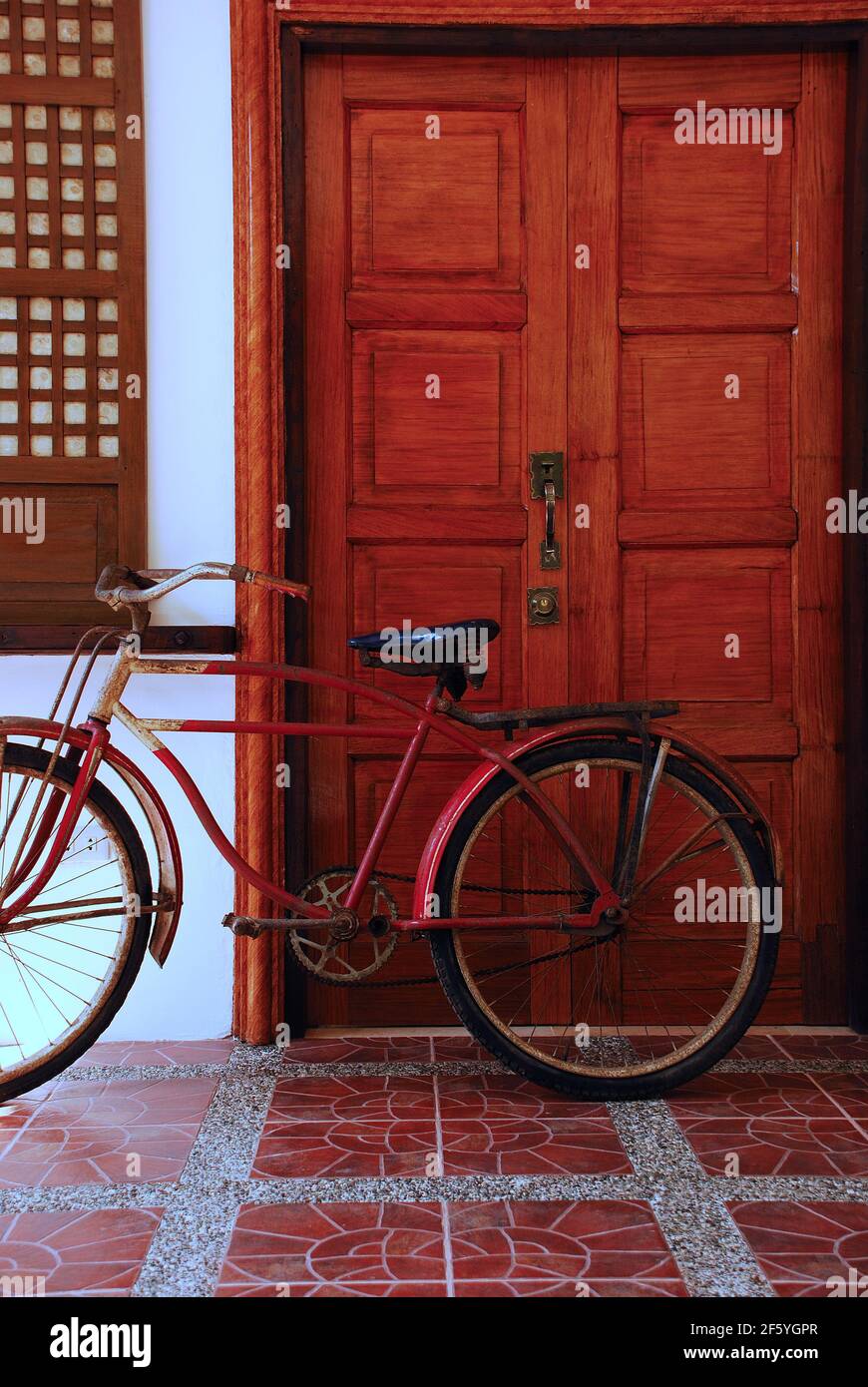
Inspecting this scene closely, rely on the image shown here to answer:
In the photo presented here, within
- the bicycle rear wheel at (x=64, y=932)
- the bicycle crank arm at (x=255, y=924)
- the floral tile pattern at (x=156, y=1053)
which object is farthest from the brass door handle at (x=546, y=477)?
the floral tile pattern at (x=156, y=1053)

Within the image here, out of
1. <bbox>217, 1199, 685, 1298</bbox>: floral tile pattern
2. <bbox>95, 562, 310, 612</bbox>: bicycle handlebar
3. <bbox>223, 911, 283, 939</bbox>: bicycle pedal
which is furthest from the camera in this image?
<bbox>223, 911, 283, 939</bbox>: bicycle pedal

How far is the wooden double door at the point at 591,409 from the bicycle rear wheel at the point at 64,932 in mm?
497

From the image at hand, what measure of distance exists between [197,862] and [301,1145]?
77 cm

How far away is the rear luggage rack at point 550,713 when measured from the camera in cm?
231

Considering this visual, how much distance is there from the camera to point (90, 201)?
8.47 feet

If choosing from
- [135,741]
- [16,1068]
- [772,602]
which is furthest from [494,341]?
[16,1068]

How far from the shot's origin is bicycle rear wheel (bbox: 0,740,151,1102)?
88.7 inches

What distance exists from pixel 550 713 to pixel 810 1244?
3.49ft

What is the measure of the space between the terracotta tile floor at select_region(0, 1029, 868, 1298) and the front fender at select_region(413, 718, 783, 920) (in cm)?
45

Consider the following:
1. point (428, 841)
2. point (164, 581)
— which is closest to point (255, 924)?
point (428, 841)

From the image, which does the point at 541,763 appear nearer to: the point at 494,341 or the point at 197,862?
the point at 197,862

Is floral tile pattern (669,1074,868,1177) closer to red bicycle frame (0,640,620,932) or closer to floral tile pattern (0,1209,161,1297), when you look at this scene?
red bicycle frame (0,640,620,932)

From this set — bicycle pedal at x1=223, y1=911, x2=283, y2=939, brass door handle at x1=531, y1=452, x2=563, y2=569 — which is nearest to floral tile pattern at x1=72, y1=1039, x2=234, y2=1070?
bicycle pedal at x1=223, y1=911, x2=283, y2=939

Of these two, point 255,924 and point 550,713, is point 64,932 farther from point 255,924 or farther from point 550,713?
point 550,713
